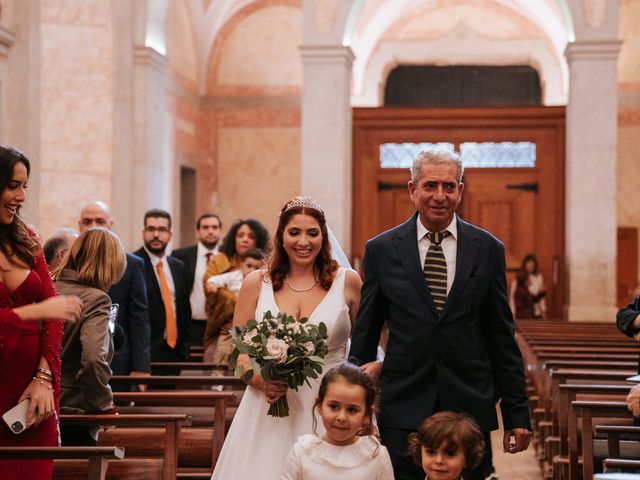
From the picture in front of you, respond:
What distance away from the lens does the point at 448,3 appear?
1966 centimetres

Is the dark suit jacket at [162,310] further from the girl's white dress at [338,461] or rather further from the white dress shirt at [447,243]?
the girl's white dress at [338,461]

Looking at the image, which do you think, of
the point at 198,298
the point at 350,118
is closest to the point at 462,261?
the point at 198,298

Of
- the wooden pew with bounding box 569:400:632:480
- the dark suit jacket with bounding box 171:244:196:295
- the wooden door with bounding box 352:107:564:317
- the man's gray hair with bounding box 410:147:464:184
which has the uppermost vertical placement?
the wooden door with bounding box 352:107:564:317

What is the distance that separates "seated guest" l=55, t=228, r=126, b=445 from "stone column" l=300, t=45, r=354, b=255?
868cm

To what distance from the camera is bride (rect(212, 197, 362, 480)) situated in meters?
4.35

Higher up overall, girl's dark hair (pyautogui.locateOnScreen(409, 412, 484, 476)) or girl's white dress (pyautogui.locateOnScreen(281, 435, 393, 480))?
girl's dark hair (pyautogui.locateOnScreen(409, 412, 484, 476))

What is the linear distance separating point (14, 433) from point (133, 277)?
266 cm

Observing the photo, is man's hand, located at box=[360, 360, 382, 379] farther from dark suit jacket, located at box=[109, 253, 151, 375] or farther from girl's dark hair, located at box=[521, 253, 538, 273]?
girl's dark hair, located at box=[521, 253, 538, 273]

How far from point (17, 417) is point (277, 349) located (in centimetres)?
100

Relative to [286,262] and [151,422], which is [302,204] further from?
[151,422]

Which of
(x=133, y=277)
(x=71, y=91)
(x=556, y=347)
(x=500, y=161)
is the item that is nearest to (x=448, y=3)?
(x=500, y=161)

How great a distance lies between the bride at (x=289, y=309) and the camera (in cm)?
435

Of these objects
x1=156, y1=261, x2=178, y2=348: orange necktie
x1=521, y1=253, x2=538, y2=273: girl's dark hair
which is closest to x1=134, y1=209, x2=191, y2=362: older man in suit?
x1=156, y1=261, x2=178, y2=348: orange necktie

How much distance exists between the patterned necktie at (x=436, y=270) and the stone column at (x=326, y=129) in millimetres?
9605
